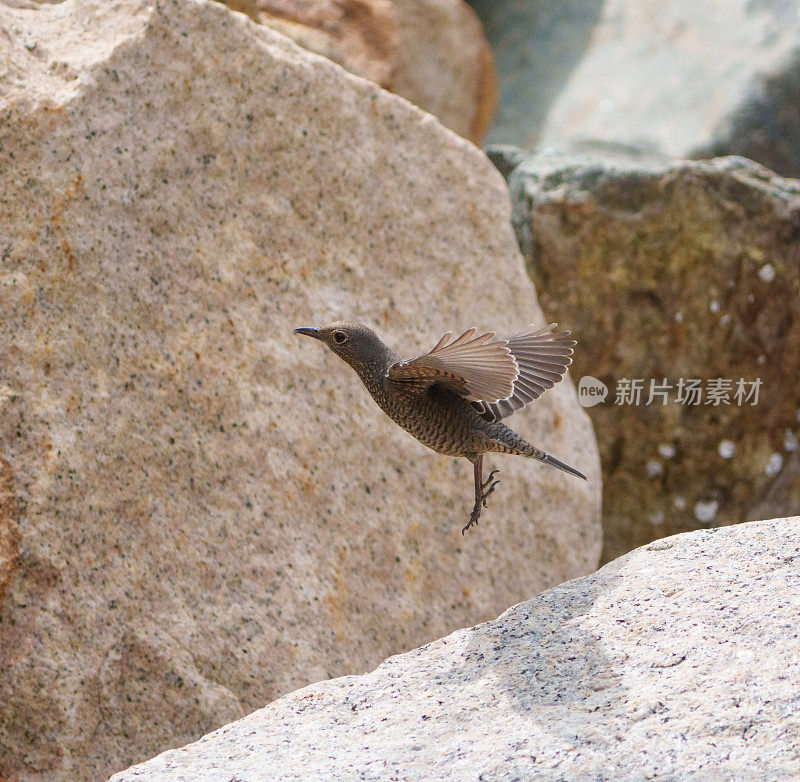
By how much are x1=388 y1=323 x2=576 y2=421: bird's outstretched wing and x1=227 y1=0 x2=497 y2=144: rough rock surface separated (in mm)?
3577

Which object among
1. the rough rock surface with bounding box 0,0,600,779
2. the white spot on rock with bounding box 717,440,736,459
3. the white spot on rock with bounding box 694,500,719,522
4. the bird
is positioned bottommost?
the white spot on rock with bounding box 694,500,719,522

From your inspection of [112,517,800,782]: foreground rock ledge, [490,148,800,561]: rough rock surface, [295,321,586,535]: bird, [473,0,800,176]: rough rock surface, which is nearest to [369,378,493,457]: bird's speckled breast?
[295,321,586,535]: bird

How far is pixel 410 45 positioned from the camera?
6.23 metres

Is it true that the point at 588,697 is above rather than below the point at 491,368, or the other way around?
below

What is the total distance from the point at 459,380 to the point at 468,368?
86mm

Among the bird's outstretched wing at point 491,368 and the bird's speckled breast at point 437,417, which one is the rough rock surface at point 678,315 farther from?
the bird's speckled breast at point 437,417

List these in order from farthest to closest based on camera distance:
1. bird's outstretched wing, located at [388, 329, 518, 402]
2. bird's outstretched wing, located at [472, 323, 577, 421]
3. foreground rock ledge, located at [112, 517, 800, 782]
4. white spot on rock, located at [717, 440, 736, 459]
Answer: white spot on rock, located at [717, 440, 736, 459]
bird's outstretched wing, located at [472, 323, 577, 421]
bird's outstretched wing, located at [388, 329, 518, 402]
foreground rock ledge, located at [112, 517, 800, 782]

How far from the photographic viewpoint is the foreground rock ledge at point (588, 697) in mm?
2035

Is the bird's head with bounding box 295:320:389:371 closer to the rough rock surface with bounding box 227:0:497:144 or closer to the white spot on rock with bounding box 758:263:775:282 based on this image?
the white spot on rock with bounding box 758:263:775:282

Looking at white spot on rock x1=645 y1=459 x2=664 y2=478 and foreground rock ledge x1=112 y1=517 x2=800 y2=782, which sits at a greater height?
foreground rock ledge x1=112 y1=517 x2=800 y2=782

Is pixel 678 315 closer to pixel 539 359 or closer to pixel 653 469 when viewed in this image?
pixel 653 469

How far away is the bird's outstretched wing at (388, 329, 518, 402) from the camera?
2367 mm

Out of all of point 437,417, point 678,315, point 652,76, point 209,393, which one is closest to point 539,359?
point 437,417

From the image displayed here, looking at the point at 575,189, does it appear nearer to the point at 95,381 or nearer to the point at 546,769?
the point at 95,381
